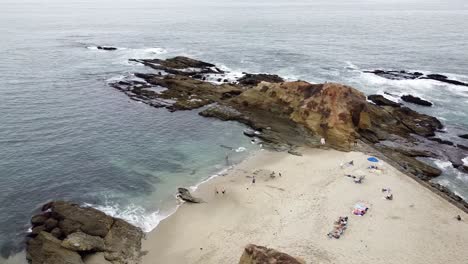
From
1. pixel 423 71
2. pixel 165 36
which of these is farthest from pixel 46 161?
pixel 165 36

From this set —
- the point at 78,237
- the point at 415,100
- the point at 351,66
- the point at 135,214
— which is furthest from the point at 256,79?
the point at 78,237

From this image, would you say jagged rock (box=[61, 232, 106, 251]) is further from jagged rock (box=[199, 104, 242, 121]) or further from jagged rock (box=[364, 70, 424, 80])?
jagged rock (box=[364, 70, 424, 80])

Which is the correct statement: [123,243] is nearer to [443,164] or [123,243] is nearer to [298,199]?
[298,199]

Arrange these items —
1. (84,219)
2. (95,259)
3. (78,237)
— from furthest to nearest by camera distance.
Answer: (84,219)
(78,237)
(95,259)

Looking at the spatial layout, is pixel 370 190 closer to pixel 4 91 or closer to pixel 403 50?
pixel 4 91

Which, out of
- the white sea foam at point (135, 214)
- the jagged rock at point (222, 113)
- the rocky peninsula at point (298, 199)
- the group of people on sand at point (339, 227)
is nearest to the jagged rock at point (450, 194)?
the rocky peninsula at point (298, 199)

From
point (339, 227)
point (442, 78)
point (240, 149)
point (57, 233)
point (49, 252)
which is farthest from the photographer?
point (442, 78)
